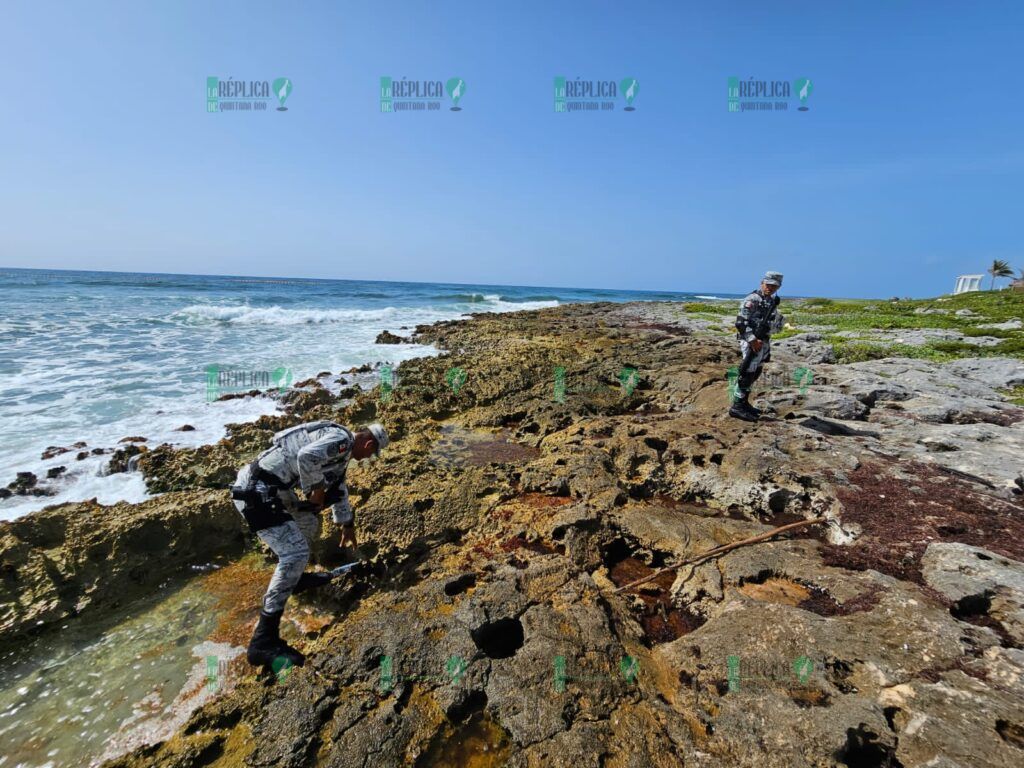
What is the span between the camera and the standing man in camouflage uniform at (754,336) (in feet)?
26.6

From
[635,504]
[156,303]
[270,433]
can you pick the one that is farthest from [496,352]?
[156,303]

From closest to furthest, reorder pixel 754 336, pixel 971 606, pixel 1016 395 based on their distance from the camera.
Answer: pixel 971 606 < pixel 754 336 < pixel 1016 395

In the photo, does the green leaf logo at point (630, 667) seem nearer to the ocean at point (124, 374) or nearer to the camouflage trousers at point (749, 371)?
the camouflage trousers at point (749, 371)

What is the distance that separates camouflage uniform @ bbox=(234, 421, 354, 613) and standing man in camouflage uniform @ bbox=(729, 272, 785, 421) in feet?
22.7

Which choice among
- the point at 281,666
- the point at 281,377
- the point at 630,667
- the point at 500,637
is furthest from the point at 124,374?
the point at 630,667

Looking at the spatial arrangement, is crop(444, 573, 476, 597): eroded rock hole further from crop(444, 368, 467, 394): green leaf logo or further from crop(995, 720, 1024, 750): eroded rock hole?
crop(444, 368, 467, 394): green leaf logo

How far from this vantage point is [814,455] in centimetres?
632

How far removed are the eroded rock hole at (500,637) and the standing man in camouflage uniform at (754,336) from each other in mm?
6018

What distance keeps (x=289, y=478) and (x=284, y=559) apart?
0.81 meters

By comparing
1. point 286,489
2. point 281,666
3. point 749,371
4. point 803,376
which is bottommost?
point 281,666

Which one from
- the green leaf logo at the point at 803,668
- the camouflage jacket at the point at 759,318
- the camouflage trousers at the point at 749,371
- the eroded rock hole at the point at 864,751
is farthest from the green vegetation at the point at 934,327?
the eroded rock hole at the point at 864,751

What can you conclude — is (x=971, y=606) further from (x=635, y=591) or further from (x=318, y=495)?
(x=318, y=495)

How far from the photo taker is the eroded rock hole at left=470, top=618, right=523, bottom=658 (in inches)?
155

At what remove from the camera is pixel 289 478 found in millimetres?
4609
